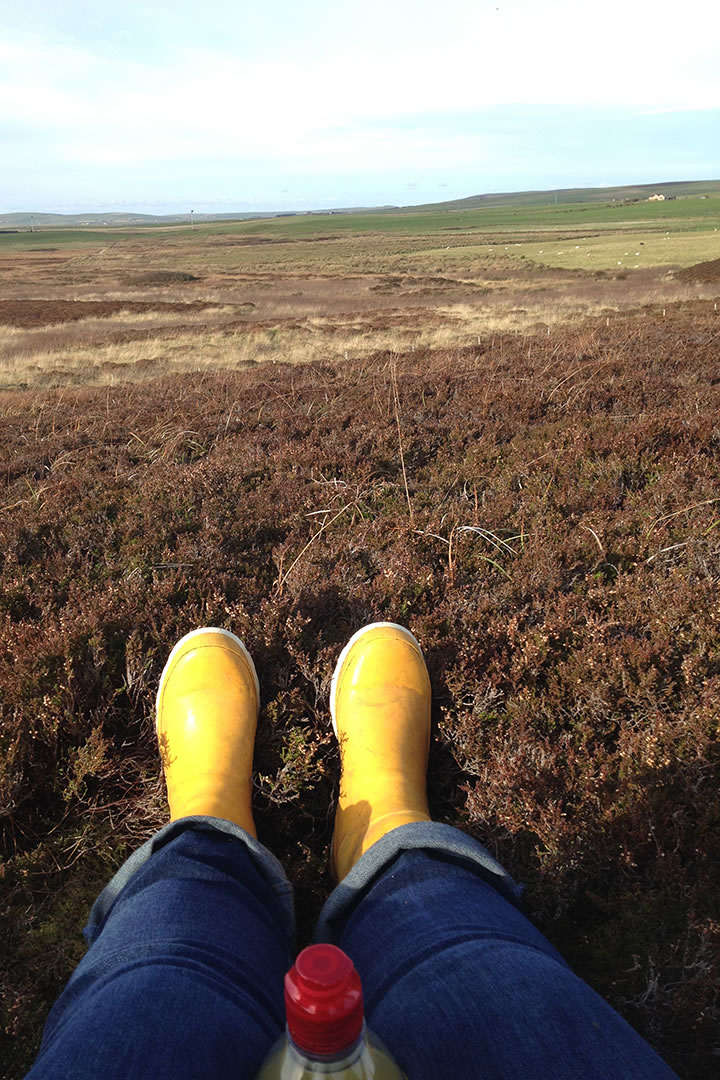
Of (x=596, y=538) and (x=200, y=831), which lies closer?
(x=200, y=831)

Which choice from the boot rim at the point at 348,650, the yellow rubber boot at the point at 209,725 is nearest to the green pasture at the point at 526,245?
the boot rim at the point at 348,650

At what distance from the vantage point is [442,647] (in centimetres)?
240

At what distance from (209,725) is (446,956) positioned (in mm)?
1073

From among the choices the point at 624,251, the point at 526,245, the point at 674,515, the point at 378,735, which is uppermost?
the point at 526,245

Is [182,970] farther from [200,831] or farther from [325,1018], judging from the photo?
[325,1018]

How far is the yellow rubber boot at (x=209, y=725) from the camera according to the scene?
1769 millimetres

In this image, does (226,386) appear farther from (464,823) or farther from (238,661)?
(464,823)

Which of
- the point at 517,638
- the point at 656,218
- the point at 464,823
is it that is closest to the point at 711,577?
the point at 517,638

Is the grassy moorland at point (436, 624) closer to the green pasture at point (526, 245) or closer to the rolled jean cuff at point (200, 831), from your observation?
the rolled jean cuff at point (200, 831)

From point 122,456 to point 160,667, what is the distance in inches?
121

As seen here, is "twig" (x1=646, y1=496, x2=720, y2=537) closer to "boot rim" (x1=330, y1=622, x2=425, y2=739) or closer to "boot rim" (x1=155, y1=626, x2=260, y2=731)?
"boot rim" (x1=330, y1=622, x2=425, y2=739)

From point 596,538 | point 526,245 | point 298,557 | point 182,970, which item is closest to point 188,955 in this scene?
point 182,970

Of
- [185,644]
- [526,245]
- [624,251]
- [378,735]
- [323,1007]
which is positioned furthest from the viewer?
[526,245]

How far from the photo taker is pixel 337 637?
2.53m
